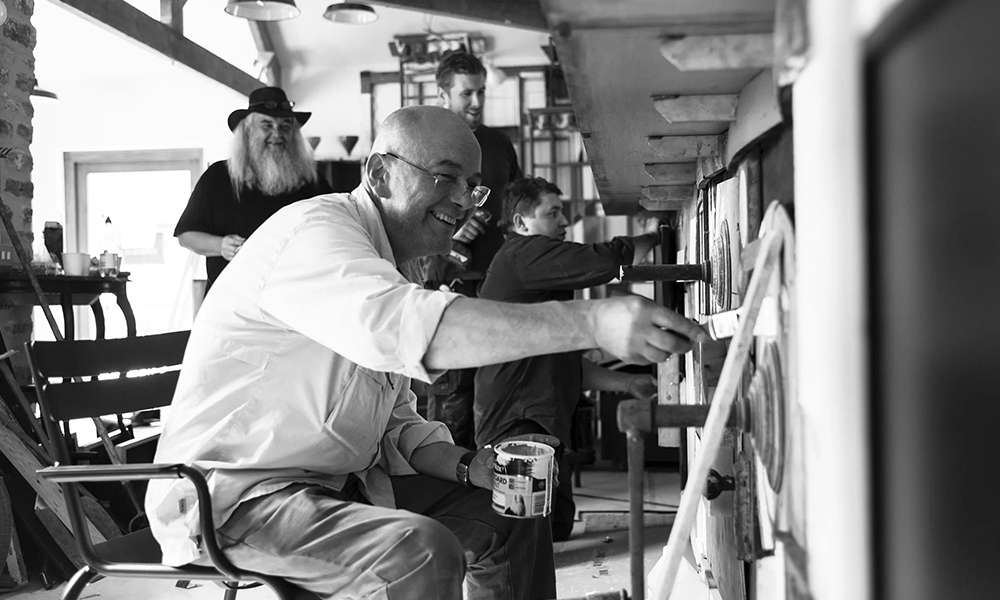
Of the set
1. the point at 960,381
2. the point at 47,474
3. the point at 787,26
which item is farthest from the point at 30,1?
the point at 960,381

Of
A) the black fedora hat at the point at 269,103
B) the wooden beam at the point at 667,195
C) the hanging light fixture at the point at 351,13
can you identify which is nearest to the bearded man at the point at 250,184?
the black fedora hat at the point at 269,103

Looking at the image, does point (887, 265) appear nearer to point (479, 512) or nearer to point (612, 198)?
point (479, 512)

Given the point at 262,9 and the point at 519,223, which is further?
the point at 262,9

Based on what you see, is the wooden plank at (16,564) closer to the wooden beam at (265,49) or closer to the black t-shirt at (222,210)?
the black t-shirt at (222,210)

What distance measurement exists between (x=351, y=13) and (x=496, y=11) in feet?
3.59

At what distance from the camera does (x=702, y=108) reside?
1.30 meters

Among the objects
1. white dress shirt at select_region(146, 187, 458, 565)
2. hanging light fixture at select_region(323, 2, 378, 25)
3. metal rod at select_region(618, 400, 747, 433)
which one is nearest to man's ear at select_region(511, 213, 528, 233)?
white dress shirt at select_region(146, 187, 458, 565)

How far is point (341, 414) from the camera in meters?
1.58

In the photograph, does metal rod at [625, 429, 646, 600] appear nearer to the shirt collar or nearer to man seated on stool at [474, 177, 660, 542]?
the shirt collar

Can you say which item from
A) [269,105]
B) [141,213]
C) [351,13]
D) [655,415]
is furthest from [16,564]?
[141,213]

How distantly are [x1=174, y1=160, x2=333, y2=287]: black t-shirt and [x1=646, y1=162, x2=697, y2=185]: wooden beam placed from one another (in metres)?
1.53

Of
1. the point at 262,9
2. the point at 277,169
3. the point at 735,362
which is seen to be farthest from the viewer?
the point at 262,9

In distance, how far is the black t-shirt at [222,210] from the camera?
3.19 m

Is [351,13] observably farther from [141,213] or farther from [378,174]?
[378,174]
